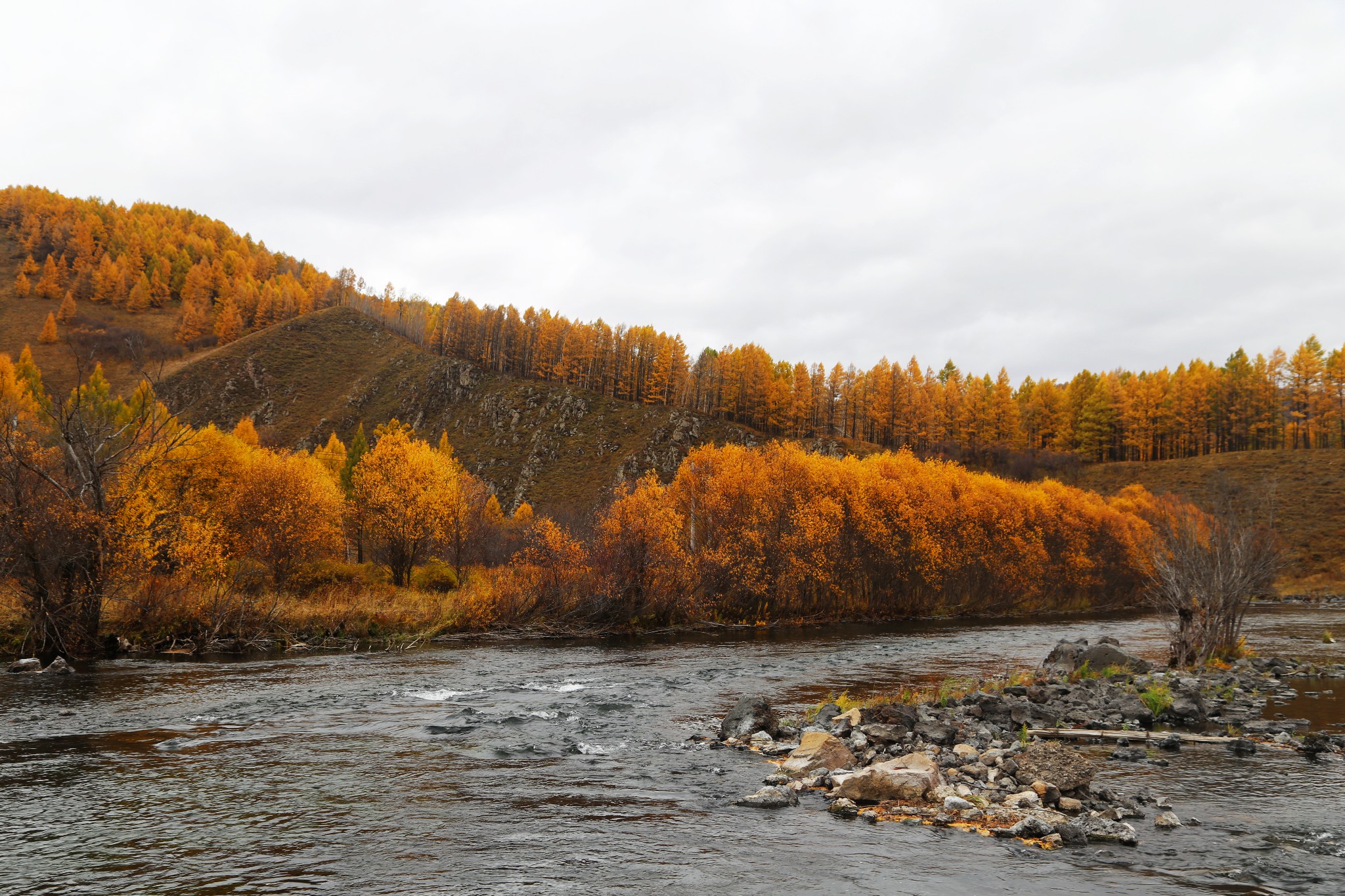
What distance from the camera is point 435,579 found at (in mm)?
58688

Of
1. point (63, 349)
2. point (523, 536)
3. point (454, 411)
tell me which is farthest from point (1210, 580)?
point (63, 349)

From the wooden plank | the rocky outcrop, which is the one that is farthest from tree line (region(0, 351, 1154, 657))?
the wooden plank

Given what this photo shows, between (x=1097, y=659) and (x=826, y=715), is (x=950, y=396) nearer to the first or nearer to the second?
(x=1097, y=659)

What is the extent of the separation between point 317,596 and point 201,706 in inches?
982

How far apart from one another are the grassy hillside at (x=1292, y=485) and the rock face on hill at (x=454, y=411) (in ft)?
239

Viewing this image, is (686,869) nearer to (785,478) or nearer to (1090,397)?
(785,478)

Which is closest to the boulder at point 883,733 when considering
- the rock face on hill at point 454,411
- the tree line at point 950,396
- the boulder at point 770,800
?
the boulder at point 770,800

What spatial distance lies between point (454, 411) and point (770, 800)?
162492mm

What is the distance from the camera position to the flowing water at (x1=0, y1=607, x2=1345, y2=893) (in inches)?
414

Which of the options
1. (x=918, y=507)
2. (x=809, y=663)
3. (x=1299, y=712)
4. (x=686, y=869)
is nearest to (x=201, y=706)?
(x=686, y=869)

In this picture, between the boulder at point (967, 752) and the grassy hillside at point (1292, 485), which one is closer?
the boulder at point (967, 752)

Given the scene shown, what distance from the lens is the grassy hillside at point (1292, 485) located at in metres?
104

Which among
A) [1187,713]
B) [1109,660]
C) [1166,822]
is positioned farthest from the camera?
[1109,660]

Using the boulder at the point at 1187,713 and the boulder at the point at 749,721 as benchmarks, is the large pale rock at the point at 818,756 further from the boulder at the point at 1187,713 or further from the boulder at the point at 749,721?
the boulder at the point at 1187,713
